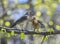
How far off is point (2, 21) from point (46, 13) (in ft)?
1.95

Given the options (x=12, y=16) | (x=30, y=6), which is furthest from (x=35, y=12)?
(x=12, y=16)

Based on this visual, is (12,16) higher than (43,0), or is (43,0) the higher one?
(43,0)

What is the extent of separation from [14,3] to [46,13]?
1.48ft

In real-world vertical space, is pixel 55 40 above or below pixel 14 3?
below

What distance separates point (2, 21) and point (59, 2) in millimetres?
830

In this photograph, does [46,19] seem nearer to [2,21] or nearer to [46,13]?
[46,13]

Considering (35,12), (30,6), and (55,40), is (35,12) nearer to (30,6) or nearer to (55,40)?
(30,6)

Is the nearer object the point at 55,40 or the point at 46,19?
the point at 46,19

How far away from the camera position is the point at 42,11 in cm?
315

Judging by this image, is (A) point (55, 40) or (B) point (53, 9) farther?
(A) point (55, 40)

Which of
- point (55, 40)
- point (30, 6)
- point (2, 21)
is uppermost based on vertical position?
point (30, 6)

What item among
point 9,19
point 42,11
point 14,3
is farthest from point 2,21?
point 42,11

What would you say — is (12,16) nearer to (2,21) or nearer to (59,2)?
(2,21)

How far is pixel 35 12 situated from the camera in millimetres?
3072
